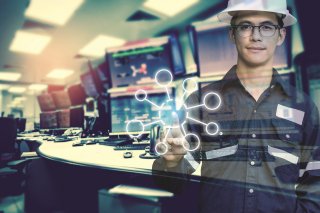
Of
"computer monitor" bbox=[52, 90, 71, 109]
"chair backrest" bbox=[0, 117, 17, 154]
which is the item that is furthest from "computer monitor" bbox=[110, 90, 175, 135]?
"computer monitor" bbox=[52, 90, 71, 109]

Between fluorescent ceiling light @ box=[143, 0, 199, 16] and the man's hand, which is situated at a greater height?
fluorescent ceiling light @ box=[143, 0, 199, 16]

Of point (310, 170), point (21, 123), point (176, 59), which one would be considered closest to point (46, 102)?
point (21, 123)

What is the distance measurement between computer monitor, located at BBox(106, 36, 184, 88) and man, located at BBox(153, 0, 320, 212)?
2.43 ft

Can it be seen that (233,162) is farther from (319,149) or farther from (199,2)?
(199,2)

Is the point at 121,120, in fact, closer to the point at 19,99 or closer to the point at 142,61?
the point at 142,61

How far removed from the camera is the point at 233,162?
1.15 meters

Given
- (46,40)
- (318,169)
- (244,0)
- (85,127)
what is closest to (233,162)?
(318,169)

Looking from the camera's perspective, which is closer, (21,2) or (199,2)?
(21,2)

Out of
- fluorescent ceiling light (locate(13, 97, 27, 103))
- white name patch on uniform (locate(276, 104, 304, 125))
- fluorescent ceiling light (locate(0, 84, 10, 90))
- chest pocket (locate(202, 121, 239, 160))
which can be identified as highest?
fluorescent ceiling light (locate(0, 84, 10, 90))

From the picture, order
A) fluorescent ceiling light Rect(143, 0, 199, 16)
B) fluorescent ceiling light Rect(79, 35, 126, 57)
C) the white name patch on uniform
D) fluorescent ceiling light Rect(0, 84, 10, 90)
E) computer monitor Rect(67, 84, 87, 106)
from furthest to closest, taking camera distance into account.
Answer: fluorescent ceiling light Rect(79, 35, 126, 57), fluorescent ceiling light Rect(143, 0, 199, 16), computer monitor Rect(67, 84, 87, 106), fluorescent ceiling light Rect(0, 84, 10, 90), the white name patch on uniform

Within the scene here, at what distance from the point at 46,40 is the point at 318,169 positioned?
6460 mm

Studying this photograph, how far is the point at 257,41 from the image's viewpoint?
45.8 inches

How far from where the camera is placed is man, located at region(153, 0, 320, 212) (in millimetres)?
1079

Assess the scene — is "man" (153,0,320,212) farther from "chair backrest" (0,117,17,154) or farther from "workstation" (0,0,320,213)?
"chair backrest" (0,117,17,154)
